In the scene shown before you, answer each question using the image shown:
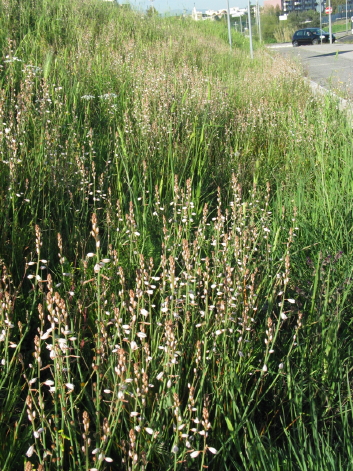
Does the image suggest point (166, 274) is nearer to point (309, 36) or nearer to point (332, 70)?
point (332, 70)

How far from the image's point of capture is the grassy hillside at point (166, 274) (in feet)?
5.23

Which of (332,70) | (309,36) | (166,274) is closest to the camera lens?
(166,274)

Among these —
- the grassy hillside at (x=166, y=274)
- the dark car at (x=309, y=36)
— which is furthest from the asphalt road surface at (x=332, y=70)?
the dark car at (x=309, y=36)

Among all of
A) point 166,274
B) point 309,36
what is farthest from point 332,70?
point 309,36

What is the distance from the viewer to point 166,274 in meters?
1.96

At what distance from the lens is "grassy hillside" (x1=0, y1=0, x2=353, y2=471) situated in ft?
5.23

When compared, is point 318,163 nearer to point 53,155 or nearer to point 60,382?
point 53,155

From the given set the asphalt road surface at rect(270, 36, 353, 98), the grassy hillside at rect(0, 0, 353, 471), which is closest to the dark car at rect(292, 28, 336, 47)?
the asphalt road surface at rect(270, 36, 353, 98)

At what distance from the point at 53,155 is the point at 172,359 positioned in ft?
6.76

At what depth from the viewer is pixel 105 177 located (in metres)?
3.67

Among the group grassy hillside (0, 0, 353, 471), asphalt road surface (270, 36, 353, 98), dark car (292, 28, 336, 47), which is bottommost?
grassy hillside (0, 0, 353, 471)

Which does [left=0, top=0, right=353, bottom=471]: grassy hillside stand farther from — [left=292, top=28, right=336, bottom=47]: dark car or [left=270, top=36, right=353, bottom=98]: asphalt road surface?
[left=292, top=28, right=336, bottom=47]: dark car

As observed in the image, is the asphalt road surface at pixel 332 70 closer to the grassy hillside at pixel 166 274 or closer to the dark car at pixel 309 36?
the grassy hillside at pixel 166 274

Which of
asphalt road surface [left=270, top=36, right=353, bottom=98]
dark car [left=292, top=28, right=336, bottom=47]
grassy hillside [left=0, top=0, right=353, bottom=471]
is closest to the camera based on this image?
grassy hillside [left=0, top=0, right=353, bottom=471]
